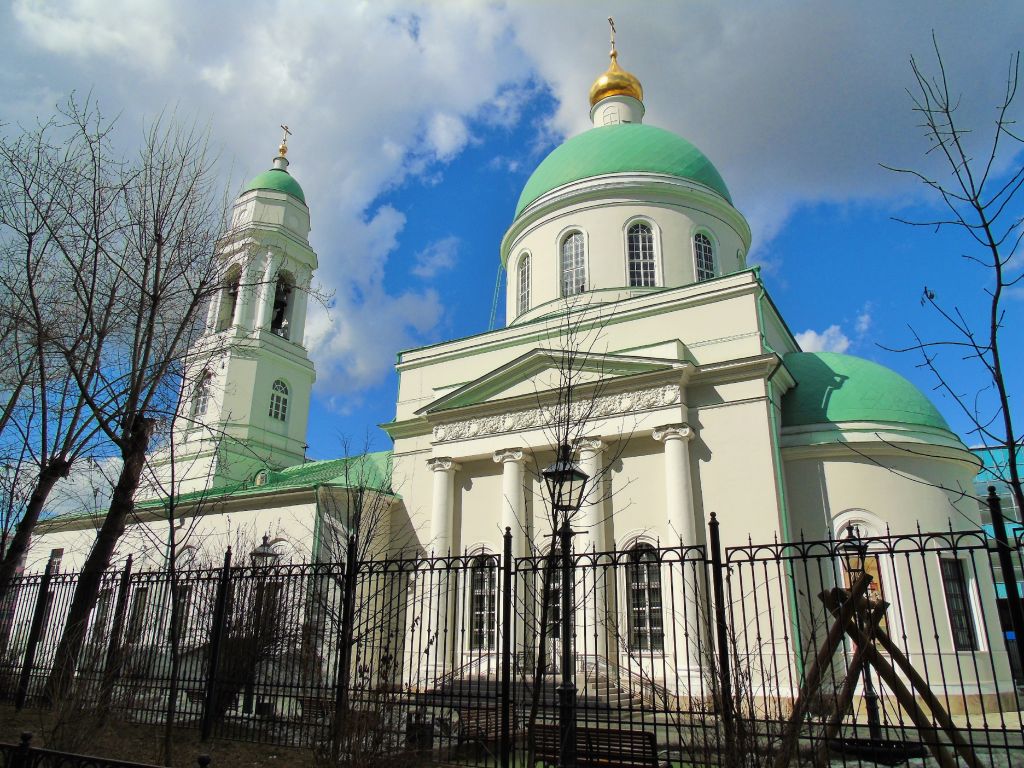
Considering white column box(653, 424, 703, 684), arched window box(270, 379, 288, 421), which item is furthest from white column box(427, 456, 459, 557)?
arched window box(270, 379, 288, 421)

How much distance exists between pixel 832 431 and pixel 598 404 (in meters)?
4.94

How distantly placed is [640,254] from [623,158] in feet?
10.5

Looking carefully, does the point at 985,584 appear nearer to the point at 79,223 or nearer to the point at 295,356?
the point at 79,223

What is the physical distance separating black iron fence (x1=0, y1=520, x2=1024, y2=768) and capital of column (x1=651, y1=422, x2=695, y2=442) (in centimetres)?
236

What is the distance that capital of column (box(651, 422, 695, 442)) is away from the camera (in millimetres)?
15180

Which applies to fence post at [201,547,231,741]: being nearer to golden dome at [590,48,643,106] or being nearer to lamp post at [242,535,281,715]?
lamp post at [242,535,281,715]

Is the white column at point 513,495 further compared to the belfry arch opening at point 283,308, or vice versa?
the belfry arch opening at point 283,308

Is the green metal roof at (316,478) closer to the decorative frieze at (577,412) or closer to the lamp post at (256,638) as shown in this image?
the decorative frieze at (577,412)

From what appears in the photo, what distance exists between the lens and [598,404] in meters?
15.9

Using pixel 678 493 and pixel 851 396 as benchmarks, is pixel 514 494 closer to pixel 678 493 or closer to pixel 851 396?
pixel 678 493

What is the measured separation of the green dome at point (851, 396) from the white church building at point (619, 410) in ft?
0.17

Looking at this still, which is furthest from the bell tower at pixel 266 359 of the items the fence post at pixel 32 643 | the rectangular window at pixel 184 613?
the rectangular window at pixel 184 613

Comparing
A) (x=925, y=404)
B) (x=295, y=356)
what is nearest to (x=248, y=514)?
(x=295, y=356)

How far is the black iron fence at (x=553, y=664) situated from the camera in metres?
6.16
